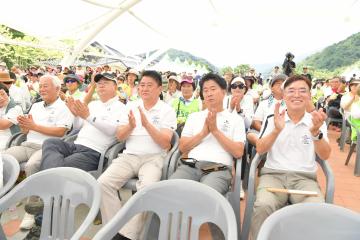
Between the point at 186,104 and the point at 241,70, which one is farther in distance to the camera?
the point at 241,70

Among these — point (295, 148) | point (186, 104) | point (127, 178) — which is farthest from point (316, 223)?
point (186, 104)

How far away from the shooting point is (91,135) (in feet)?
10.6

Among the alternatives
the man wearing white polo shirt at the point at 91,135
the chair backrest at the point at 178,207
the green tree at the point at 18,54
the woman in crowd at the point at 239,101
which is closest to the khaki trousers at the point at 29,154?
the man wearing white polo shirt at the point at 91,135

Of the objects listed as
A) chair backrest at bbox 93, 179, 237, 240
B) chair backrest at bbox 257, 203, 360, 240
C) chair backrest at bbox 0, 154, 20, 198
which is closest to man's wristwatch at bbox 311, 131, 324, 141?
chair backrest at bbox 257, 203, 360, 240

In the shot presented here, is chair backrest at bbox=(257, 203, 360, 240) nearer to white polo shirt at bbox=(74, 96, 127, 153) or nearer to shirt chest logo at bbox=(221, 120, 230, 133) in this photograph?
shirt chest logo at bbox=(221, 120, 230, 133)

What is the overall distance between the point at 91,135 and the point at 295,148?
2.02m

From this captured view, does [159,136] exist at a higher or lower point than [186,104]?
lower

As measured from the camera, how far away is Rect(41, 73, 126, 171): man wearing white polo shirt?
9.67 feet

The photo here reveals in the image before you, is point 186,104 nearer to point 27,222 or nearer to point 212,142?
point 212,142

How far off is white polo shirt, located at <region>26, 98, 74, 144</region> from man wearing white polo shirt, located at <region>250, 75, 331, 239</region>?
2121 mm

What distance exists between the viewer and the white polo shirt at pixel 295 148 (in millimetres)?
2496

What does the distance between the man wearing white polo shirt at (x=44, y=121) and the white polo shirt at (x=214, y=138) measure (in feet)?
4.72

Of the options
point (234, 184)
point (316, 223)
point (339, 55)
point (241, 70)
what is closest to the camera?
point (316, 223)

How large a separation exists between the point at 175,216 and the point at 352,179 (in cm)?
374
